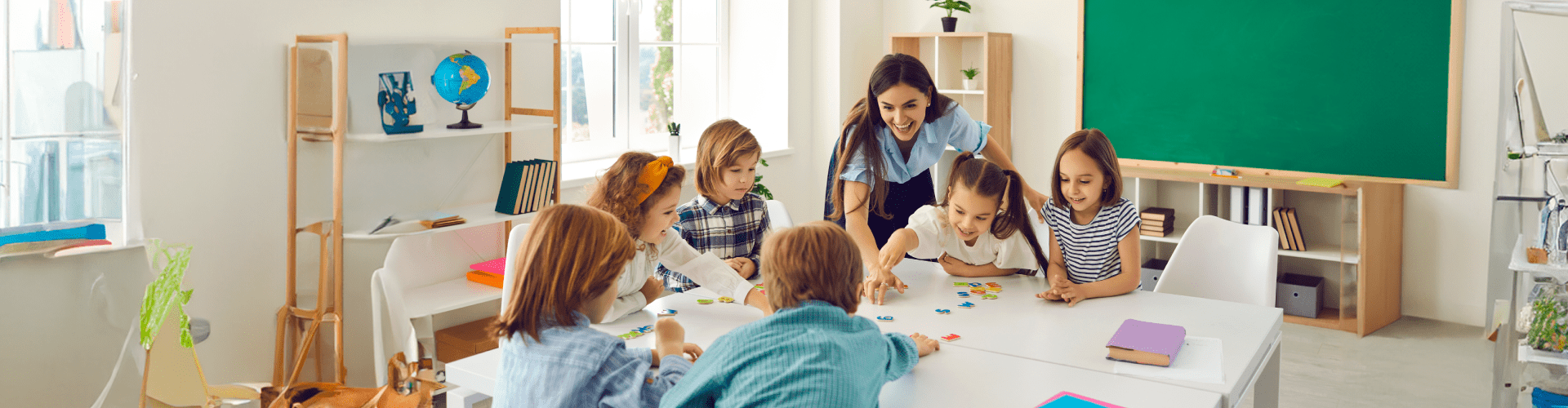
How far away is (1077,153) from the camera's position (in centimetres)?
256

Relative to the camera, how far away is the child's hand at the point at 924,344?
2.00 m

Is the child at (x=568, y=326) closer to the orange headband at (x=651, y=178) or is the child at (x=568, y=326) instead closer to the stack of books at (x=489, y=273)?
the orange headband at (x=651, y=178)

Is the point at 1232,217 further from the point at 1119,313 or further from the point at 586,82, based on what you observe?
the point at 586,82

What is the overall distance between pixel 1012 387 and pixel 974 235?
0.90 metres

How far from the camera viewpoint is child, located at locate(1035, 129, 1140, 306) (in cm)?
255

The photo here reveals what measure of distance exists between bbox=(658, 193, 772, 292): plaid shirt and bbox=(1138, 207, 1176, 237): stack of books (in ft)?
8.18

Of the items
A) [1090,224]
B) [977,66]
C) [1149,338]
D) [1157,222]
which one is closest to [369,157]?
[1090,224]

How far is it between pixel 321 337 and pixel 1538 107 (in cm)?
349

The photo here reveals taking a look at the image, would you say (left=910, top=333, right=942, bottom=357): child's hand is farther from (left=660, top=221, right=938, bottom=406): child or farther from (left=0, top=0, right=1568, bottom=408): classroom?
(left=660, top=221, right=938, bottom=406): child

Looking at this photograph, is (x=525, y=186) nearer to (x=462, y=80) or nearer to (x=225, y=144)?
(x=462, y=80)

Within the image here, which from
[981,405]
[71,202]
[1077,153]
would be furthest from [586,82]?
[981,405]

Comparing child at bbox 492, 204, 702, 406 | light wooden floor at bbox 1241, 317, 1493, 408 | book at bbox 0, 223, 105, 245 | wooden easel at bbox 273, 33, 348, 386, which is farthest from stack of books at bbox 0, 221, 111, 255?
light wooden floor at bbox 1241, 317, 1493, 408

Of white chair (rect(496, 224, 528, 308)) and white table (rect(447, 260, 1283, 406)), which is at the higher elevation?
white chair (rect(496, 224, 528, 308))

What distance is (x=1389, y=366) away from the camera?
3.88m
